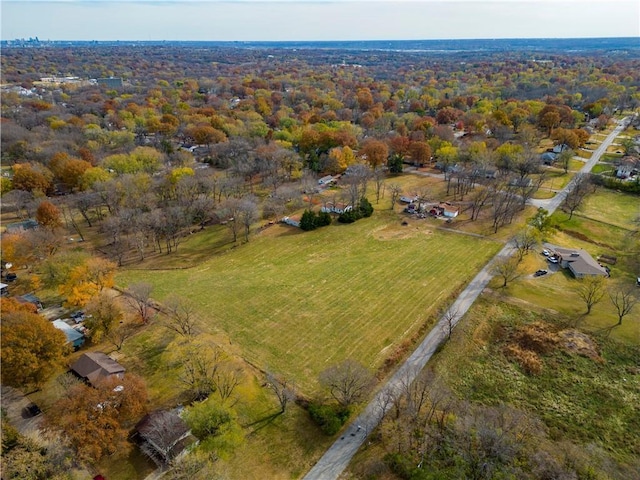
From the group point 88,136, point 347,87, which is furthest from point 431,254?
point 347,87

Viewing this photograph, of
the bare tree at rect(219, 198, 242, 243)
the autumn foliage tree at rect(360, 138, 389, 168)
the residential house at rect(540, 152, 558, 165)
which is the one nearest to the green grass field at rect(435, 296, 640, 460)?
the bare tree at rect(219, 198, 242, 243)

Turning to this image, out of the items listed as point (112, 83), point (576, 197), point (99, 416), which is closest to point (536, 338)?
point (99, 416)

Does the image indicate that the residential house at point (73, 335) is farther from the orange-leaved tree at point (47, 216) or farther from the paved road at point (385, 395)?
the paved road at point (385, 395)

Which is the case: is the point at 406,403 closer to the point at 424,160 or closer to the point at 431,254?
the point at 431,254

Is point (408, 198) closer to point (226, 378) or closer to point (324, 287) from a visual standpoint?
point (324, 287)

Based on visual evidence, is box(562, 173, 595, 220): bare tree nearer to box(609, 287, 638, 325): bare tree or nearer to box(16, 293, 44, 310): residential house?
box(609, 287, 638, 325): bare tree

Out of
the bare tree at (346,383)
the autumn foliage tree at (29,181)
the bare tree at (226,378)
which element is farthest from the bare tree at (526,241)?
the autumn foliage tree at (29,181)

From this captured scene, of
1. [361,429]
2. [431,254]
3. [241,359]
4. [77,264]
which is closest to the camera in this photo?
[361,429]
